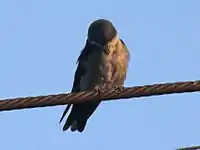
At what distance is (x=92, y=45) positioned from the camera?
6.96m

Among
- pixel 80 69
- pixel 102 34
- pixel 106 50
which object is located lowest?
pixel 80 69

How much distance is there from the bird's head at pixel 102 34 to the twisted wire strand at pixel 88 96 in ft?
9.17

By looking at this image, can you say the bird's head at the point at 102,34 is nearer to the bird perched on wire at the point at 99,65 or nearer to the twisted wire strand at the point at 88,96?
the bird perched on wire at the point at 99,65

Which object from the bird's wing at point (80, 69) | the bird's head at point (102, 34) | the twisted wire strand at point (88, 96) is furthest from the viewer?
the bird's wing at point (80, 69)

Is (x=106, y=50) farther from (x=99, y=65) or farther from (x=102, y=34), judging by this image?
(x=102, y=34)

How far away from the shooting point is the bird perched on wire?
6809 millimetres

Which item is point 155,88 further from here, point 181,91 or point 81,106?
point 81,106

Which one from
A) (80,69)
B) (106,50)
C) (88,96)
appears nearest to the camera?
(88,96)

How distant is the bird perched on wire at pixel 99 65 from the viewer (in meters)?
6.81

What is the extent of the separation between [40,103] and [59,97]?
0.43 ft

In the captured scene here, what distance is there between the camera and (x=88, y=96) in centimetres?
411

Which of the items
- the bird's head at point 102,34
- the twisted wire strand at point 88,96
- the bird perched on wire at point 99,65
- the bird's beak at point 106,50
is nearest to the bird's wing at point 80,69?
the bird perched on wire at point 99,65

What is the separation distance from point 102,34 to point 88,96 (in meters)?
2.96

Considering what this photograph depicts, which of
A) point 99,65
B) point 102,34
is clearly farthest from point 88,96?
point 102,34
